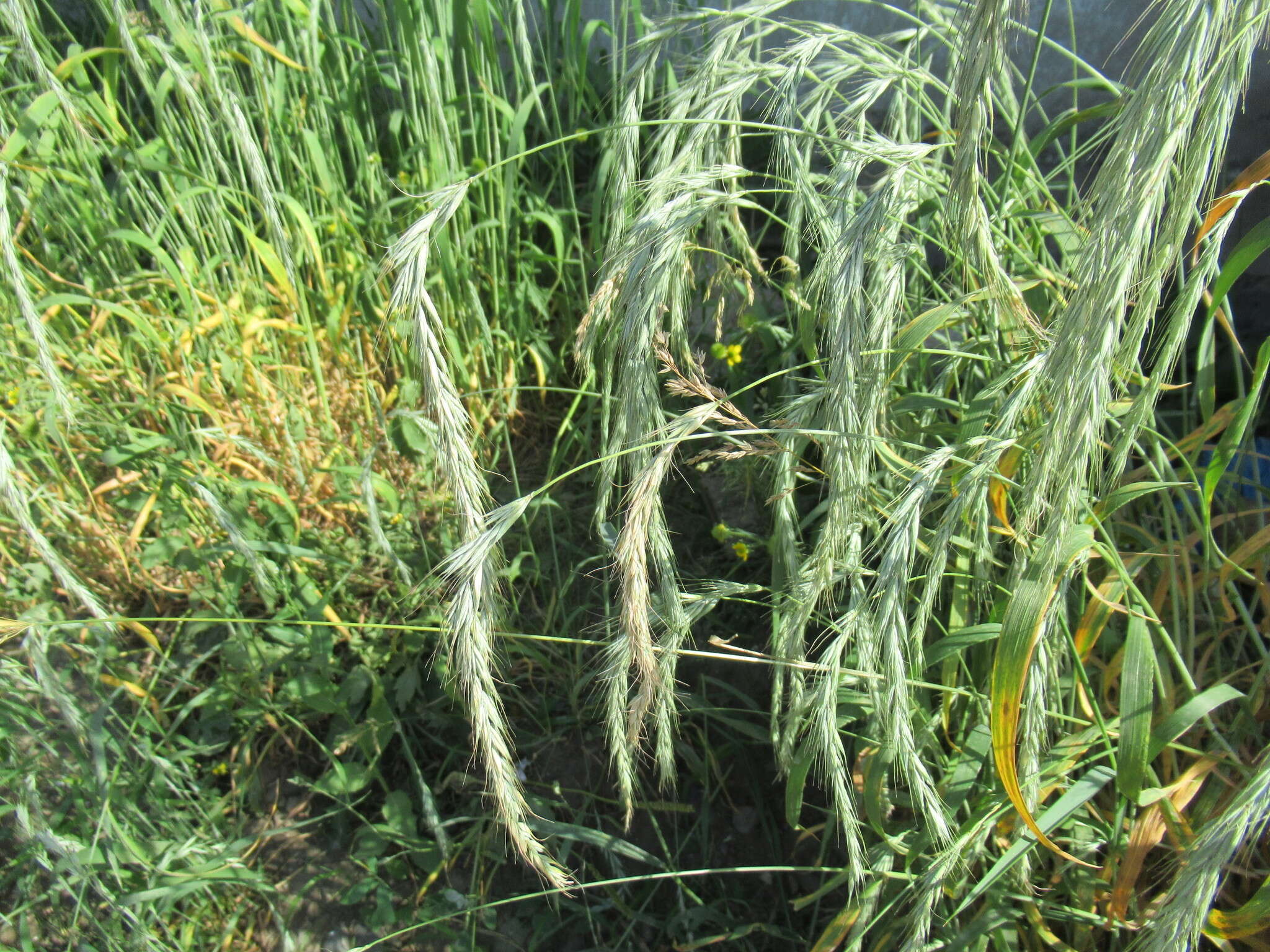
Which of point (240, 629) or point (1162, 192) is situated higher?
point (1162, 192)

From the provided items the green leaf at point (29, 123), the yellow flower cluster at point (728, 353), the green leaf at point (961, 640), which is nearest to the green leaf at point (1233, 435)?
the green leaf at point (961, 640)

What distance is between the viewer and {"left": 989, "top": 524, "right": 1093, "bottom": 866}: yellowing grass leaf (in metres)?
0.90

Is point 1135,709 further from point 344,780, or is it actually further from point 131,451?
point 131,451

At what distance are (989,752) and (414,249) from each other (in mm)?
970

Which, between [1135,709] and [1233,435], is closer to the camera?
[1135,709]

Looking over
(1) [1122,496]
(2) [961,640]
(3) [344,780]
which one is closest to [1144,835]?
(2) [961,640]

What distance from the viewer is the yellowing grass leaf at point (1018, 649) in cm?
90

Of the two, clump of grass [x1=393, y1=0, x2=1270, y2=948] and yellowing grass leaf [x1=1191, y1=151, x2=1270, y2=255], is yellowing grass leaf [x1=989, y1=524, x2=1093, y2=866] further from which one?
yellowing grass leaf [x1=1191, y1=151, x2=1270, y2=255]

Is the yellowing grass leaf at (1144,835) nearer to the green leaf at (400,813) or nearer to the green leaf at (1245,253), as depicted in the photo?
the green leaf at (1245,253)

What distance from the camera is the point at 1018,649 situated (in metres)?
0.91

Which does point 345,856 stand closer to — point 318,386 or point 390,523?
point 390,523

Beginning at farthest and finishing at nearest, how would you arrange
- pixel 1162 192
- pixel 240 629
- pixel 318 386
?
1. pixel 318 386
2. pixel 240 629
3. pixel 1162 192

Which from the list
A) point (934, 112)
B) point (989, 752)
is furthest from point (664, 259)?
point (989, 752)

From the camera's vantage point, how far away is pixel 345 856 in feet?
5.37
